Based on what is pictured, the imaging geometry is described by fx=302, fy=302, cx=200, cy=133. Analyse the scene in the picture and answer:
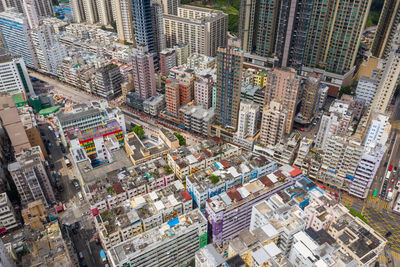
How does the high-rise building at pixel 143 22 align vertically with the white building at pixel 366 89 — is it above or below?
above

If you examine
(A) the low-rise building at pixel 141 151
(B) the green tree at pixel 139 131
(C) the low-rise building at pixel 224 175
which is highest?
(C) the low-rise building at pixel 224 175

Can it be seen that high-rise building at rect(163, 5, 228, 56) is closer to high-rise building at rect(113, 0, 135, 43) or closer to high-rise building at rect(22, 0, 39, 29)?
high-rise building at rect(113, 0, 135, 43)

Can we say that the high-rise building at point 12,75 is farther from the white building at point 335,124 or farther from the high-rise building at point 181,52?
the white building at point 335,124

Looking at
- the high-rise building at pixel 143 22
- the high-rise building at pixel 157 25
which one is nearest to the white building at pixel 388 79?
the high-rise building at pixel 143 22

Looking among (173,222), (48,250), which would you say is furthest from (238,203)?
(48,250)

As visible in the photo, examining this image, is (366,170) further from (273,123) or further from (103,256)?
(103,256)

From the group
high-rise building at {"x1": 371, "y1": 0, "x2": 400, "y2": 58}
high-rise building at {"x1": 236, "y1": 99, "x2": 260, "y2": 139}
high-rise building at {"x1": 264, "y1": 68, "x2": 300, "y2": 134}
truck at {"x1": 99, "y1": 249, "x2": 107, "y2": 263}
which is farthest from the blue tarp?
high-rise building at {"x1": 371, "y1": 0, "x2": 400, "y2": 58}
